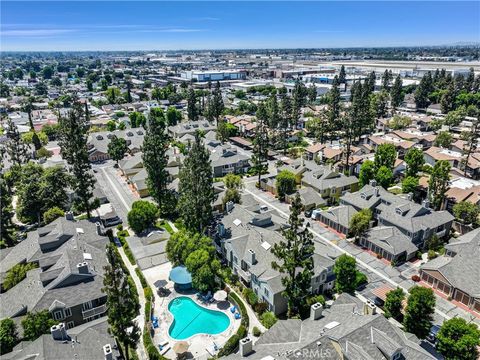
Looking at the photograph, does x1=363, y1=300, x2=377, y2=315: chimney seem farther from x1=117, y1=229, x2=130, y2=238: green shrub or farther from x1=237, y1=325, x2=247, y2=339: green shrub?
x1=117, y1=229, x2=130, y2=238: green shrub

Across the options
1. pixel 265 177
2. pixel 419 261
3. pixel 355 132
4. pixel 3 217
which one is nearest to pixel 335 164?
pixel 355 132

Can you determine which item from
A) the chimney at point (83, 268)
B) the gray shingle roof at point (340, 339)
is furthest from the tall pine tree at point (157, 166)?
the gray shingle roof at point (340, 339)

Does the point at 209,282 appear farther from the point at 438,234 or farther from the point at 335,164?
the point at 335,164

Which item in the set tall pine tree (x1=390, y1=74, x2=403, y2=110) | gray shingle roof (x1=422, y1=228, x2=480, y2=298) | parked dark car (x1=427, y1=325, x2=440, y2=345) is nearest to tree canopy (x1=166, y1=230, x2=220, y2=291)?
parked dark car (x1=427, y1=325, x2=440, y2=345)

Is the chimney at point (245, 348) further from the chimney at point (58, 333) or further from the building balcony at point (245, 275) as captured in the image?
the chimney at point (58, 333)

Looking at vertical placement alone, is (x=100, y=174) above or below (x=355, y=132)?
below

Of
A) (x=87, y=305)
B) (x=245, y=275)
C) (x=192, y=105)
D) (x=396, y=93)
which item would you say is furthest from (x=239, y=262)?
(x=396, y=93)
